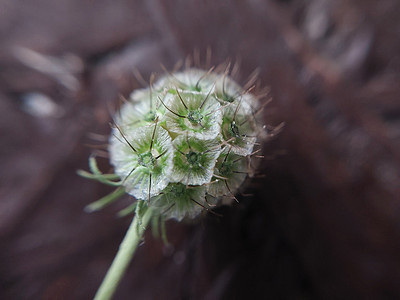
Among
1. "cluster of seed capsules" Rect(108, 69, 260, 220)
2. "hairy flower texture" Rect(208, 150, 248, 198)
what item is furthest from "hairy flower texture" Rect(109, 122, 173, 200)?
"hairy flower texture" Rect(208, 150, 248, 198)

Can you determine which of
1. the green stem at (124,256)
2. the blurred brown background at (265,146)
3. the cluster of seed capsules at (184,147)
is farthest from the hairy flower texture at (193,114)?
the blurred brown background at (265,146)

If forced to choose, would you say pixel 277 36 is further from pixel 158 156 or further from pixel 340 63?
pixel 158 156

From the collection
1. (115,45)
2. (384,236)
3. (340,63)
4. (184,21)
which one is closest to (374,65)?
(340,63)

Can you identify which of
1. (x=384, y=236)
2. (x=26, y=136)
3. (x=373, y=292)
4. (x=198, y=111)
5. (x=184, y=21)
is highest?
(x=184, y=21)

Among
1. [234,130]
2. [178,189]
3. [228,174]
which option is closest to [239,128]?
[234,130]

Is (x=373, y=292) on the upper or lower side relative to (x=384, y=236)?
lower

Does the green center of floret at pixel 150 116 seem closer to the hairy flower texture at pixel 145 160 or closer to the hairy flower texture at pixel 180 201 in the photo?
the hairy flower texture at pixel 145 160

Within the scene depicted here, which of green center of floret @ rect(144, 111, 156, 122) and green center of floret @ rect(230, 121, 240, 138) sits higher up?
green center of floret @ rect(144, 111, 156, 122)

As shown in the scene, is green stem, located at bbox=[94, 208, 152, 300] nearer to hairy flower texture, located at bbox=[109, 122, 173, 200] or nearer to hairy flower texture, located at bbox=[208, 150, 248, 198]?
hairy flower texture, located at bbox=[109, 122, 173, 200]
